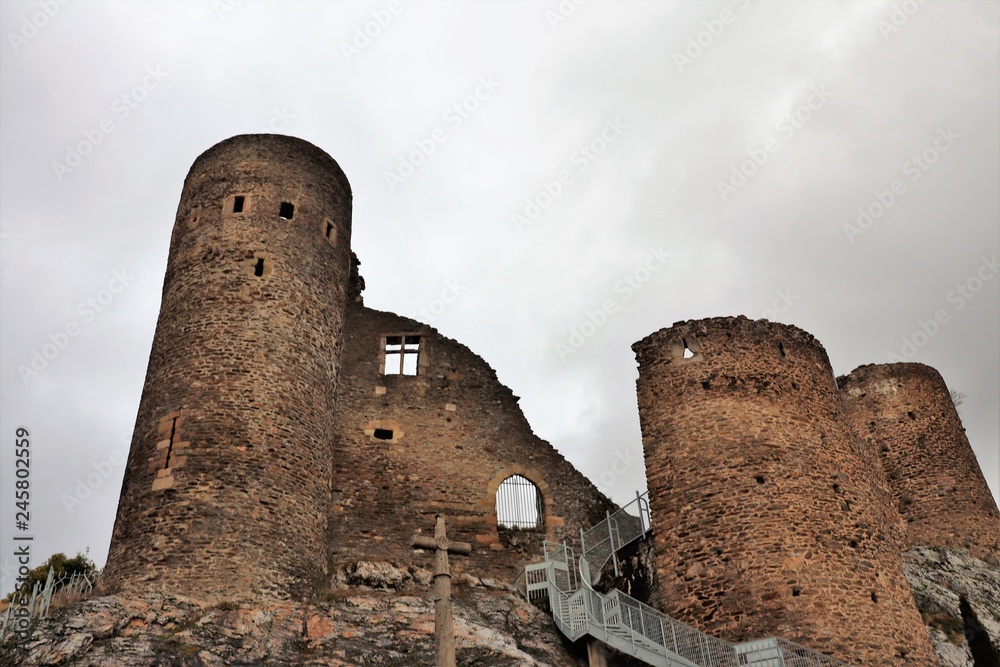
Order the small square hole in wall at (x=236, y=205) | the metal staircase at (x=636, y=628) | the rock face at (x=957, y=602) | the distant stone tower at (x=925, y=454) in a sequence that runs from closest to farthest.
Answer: the metal staircase at (x=636, y=628)
the rock face at (x=957, y=602)
the small square hole in wall at (x=236, y=205)
the distant stone tower at (x=925, y=454)

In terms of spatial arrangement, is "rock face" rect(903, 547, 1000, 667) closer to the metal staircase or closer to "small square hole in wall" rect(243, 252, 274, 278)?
the metal staircase

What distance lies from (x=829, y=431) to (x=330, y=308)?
11414mm

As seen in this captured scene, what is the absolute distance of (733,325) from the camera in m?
18.9

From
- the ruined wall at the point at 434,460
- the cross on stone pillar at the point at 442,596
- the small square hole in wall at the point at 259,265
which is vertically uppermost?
the small square hole in wall at the point at 259,265

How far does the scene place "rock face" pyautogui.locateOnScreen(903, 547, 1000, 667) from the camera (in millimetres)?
18688

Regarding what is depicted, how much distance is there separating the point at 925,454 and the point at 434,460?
1472cm

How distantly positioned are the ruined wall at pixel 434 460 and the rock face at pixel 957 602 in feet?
25.6

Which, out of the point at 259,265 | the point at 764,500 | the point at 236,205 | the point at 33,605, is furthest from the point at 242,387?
the point at 764,500

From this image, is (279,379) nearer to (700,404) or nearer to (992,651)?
(700,404)

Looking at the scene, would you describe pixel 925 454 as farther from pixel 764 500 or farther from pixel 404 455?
pixel 404 455

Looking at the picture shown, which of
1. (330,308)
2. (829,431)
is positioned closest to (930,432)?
(829,431)

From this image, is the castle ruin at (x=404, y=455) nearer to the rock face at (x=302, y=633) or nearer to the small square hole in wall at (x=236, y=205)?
the small square hole in wall at (x=236, y=205)

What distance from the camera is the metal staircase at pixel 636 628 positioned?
1455 cm

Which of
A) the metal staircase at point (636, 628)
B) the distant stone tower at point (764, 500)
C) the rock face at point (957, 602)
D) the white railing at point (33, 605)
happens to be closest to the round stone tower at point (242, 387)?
the white railing at point (33, 605)
